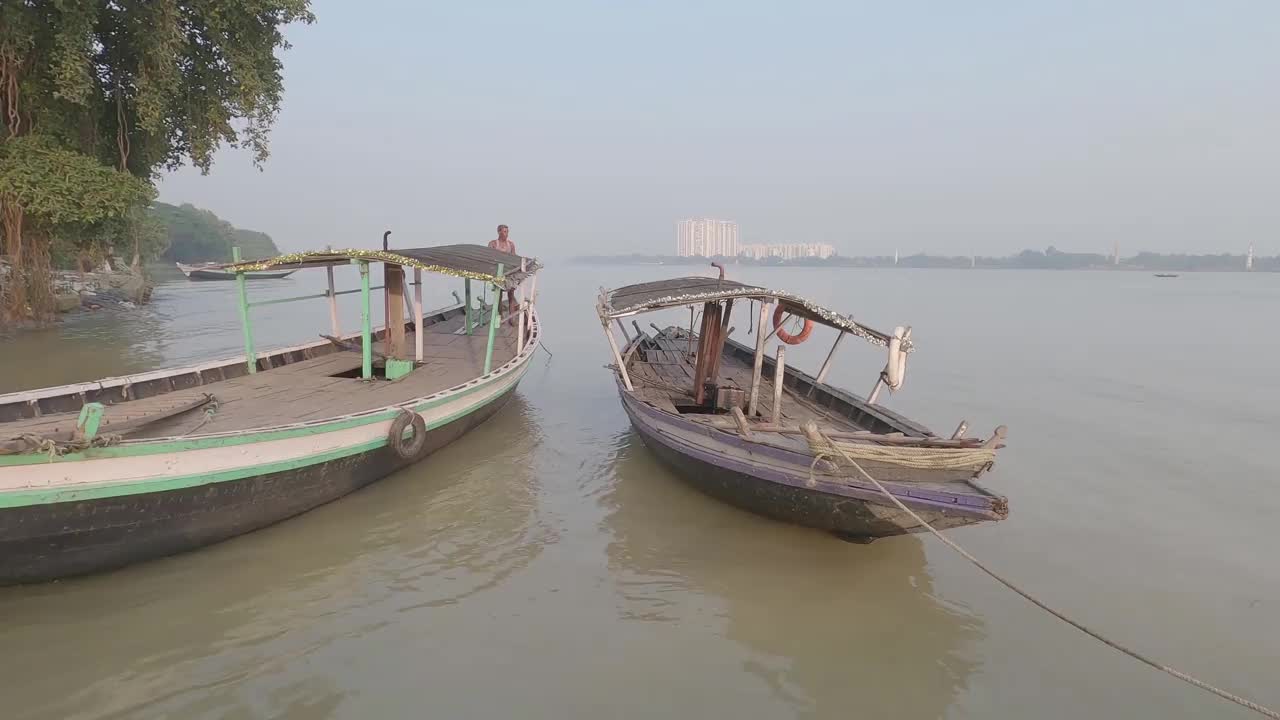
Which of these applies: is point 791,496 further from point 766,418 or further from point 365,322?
point 365,322

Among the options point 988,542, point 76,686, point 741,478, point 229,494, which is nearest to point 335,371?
point 229,494

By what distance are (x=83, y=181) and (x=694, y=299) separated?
591 inches

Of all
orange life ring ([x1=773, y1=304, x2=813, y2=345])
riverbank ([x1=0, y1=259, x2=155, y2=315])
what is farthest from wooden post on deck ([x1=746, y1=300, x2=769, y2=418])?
riverbank ([x1=0, y1=259, x2=155, y2=315])

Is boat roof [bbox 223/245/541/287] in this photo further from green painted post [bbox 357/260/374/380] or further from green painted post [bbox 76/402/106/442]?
green painted post [bbox 76/402/106/442]

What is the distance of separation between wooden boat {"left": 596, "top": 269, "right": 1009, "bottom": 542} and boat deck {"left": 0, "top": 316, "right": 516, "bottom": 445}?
2907 mm

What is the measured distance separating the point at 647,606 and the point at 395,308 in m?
5.89

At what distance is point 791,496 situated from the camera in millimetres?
5871

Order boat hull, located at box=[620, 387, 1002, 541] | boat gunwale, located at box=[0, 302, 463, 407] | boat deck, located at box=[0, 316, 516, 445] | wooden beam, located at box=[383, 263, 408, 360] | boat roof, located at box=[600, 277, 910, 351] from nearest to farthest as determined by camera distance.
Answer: boat hull, located at box=[620, 387, 1002, 541]
boat deck, located at box=[0, 316, 516, 445]
boat gunwale, located at box=[0, 302, 463, 407]
boat roof, located at box=[600, 277, 910, 351]
wooden beam, located at box=[383, 263, 408, 360]

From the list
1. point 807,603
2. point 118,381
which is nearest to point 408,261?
point 118,381

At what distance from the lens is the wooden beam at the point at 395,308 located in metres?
8.78

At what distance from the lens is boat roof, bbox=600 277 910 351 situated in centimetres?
700

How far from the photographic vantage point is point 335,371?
8.62 meters

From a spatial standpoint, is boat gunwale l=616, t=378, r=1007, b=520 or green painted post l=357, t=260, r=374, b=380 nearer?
boat gunwale l=616, t=378, r=1007, b=520

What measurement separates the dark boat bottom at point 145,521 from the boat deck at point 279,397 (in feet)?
1.91
